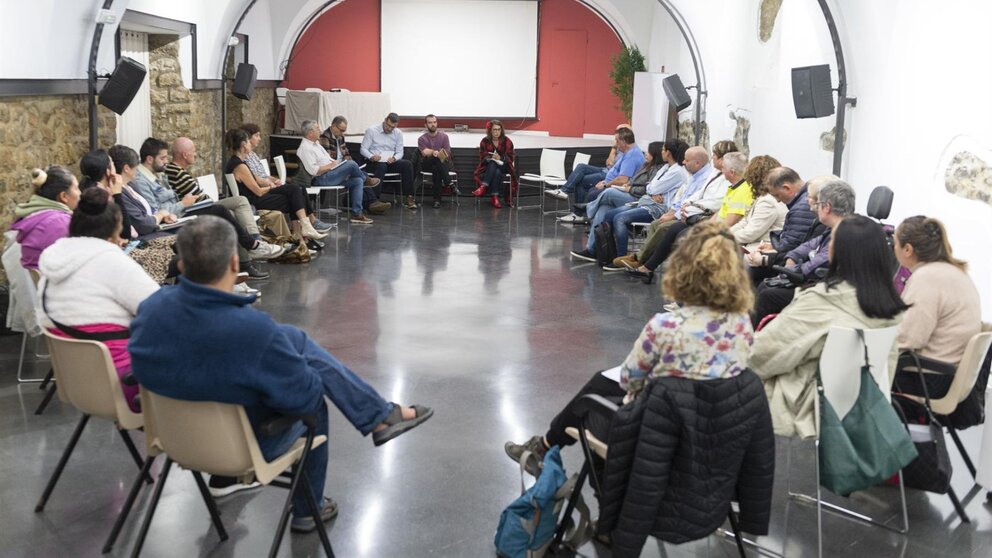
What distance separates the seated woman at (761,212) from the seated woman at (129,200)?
12.7ft

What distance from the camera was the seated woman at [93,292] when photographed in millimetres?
3725

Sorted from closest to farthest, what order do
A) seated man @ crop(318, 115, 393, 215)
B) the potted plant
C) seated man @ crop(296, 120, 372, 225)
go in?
1. seated man @ crop(296, 120, 372, 225)
2. seated man @ crop(318, 115, 393, 215)
3. the potted plant

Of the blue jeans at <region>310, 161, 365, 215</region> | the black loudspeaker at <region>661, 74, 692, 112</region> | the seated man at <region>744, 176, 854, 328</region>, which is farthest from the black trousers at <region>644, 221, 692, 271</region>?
the blue jeans at <region>310, 161, 365, 215</region>

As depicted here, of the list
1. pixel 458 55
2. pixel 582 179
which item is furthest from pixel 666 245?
pixel 458 55

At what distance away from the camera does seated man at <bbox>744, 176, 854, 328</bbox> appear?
5.28 metres

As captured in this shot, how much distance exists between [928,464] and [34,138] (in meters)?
5.98

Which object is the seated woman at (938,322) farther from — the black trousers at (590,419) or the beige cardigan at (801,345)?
the black trousers at (590,419)

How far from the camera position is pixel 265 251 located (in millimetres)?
8461

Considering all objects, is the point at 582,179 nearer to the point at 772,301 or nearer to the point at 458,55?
the point at 772,301

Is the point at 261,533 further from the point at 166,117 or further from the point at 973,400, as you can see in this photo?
the point at 166,117

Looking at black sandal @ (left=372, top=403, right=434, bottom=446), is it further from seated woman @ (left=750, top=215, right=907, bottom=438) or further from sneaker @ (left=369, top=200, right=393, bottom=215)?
sneaker @ (left=369, top=200, right=393, bottom=215)

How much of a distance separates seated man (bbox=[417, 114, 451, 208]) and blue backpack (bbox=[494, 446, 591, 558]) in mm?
9861

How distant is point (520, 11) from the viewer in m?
18.4

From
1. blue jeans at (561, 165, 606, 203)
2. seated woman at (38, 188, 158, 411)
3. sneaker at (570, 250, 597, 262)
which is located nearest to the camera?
seated woman at (38, 188, 158, 411)
